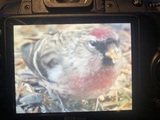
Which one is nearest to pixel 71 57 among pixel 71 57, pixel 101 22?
pixel 71 57

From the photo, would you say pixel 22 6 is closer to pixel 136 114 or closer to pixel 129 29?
pixel 129 29

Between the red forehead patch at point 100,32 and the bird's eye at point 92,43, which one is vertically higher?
the red forehead patch at point 100,32

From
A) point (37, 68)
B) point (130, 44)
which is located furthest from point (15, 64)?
point (130, 44)

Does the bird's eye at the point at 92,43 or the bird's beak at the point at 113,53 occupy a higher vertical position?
the bird's eye at the point at 92,43

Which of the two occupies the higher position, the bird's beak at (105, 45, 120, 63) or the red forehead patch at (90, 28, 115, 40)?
the red forehead patch at (90, 28, 115, 40)

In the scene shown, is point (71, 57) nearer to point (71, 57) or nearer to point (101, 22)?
point (71, 57)

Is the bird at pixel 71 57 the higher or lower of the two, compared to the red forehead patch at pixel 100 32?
lower
